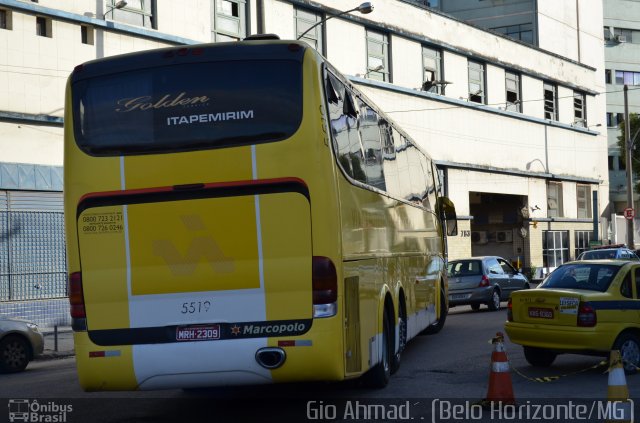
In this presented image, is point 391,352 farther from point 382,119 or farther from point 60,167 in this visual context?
point 60,167

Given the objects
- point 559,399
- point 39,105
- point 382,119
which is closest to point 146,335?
point 559,399

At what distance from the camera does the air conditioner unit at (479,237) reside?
165 ft

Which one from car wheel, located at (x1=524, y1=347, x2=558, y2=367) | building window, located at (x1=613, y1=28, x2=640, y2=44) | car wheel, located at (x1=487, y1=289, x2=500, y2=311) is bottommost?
car wheel, located at (x1=487, y1=289, x2=500, y2=311)

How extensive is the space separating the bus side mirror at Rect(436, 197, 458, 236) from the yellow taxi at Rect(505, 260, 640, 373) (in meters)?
8.78

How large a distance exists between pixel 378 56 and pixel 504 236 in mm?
14878

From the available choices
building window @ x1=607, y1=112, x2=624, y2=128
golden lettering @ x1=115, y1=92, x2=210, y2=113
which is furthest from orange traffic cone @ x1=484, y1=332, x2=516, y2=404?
building window @ x1=607, y1=112, x2=624, y2=128

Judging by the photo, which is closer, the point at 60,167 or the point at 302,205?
the point at 302,205

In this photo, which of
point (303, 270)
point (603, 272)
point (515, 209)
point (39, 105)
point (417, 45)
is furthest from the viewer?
point (515, 209)

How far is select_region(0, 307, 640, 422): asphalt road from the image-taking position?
431 inches

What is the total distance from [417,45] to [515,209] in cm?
1219

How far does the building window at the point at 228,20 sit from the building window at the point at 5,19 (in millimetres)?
7758

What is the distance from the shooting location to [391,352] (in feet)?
41.1

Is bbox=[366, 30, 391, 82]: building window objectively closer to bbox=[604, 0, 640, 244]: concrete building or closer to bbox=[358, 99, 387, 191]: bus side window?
bbox=[358, 99, 387, 191]: bus side window

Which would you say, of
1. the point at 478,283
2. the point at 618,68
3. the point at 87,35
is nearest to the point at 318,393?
the point at 478,283
